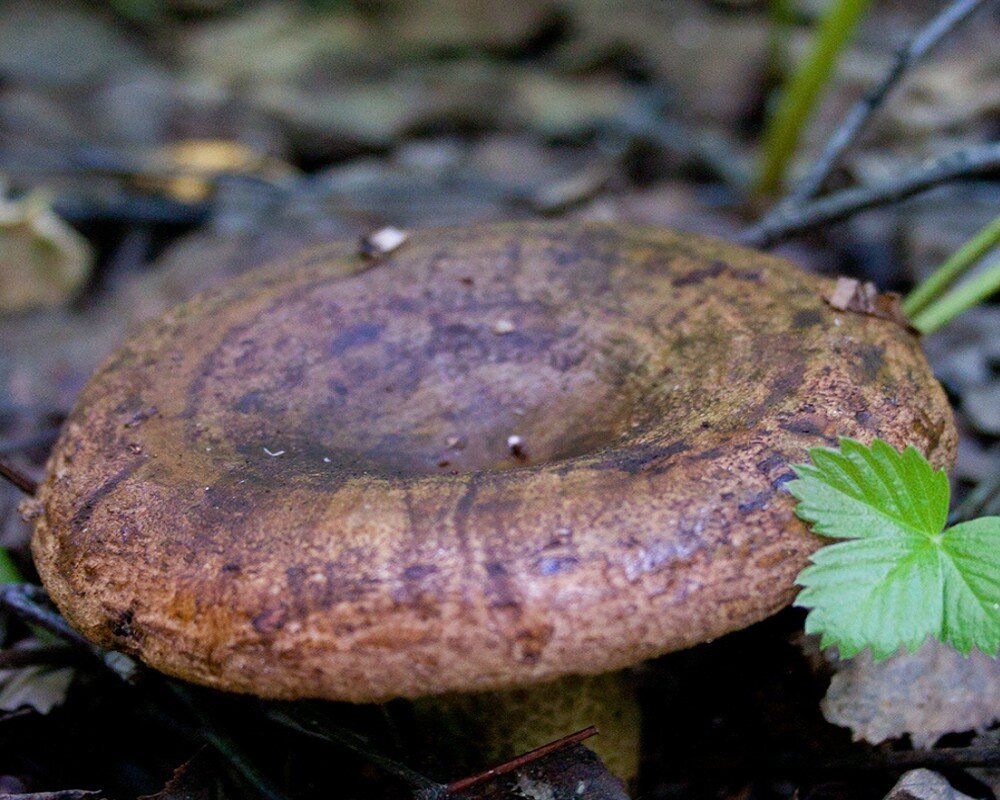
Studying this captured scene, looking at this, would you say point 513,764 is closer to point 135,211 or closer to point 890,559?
point 890,559

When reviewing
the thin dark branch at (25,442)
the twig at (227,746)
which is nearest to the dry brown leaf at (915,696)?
the twig at (227,746)

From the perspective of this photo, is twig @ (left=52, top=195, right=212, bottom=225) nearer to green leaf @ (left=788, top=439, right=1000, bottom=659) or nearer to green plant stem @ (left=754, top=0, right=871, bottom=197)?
green plant stem @ (left=754, top=0, right=871, bottom=197)

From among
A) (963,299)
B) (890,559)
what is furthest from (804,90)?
(890,559)

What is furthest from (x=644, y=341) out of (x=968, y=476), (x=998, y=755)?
(x=968, y=476)

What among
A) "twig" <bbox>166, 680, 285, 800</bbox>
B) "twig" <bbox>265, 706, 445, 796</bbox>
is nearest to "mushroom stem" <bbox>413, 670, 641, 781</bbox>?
"twig" <bbox>265, 706, 445, 796</bbox>

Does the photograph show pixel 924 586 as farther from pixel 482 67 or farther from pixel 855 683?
pixel 482 67

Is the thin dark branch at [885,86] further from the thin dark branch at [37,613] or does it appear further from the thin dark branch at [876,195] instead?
the thin dark branch at [37,613]
